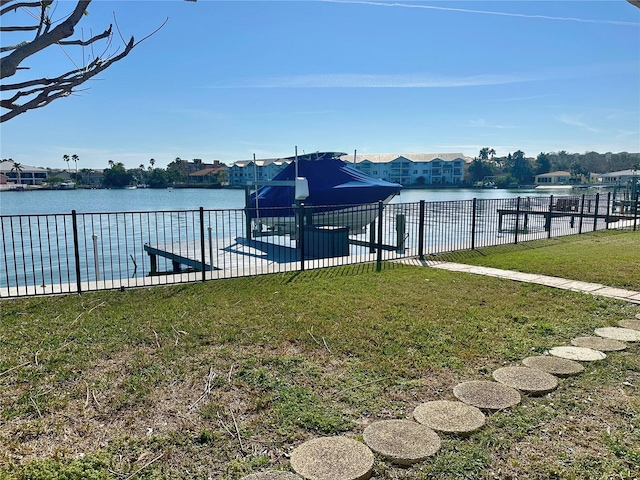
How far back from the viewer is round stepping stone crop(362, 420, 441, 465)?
8.67 ft

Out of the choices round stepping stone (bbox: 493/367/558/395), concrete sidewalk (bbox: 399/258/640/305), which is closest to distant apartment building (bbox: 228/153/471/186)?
concrete sidewalk (bbox: 399/258/640/305)

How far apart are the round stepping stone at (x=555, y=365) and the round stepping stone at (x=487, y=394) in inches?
21.7

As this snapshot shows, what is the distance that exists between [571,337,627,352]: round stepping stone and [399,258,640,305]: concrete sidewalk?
2.02 metres

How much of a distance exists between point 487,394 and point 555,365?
0.92 meters

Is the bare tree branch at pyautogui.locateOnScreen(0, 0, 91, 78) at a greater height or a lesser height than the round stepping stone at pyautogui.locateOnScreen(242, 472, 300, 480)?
greater

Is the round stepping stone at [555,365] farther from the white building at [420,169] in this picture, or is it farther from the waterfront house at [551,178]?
the waterfront house at [551,178]

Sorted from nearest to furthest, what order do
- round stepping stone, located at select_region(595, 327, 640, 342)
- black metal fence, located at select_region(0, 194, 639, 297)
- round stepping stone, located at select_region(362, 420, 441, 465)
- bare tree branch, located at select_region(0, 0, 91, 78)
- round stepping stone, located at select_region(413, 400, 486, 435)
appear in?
bare tree branch, located at select_region(0, 0, 91, 78)
round stepping stone, located at select_region(362, 420, 441, 465)
round stepping stone, located at select_region(413, 400, 486, 435)
round stepping stone, located at select_region(595, 327, 640, 342)
black metal fence, located at select_region(0, 194, 639, 297)

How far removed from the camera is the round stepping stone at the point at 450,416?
115 inches

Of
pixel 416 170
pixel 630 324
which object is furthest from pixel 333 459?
pixel 416 170

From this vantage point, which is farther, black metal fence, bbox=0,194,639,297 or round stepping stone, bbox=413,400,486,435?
black metal fence, bbox=0,194,639,297

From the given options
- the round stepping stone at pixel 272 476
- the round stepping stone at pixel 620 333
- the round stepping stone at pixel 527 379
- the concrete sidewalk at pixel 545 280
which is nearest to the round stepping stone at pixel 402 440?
the round stepping stone at pixel 272 476

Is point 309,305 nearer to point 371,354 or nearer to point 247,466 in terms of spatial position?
point 371,354

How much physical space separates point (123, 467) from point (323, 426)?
1.21 m

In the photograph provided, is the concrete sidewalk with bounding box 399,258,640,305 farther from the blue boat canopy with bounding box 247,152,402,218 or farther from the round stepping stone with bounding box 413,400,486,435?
the blue boat canopy with bounding box 247,152,402,218
